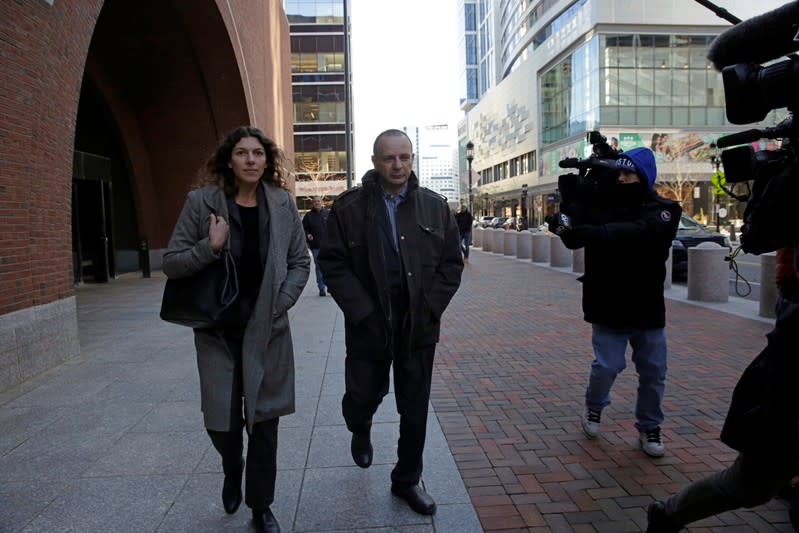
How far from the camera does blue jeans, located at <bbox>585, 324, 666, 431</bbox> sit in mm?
3873

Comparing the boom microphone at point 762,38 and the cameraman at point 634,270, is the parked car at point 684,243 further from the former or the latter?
the boom microphone at point 762,38

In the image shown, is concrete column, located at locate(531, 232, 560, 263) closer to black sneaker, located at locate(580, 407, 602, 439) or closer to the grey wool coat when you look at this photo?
black sneaker, located at locate(580, 407, 602, 439)

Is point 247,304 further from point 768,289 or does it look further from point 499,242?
point 499,242

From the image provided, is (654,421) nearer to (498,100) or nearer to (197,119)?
(197,119)

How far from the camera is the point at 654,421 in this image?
3.88 m

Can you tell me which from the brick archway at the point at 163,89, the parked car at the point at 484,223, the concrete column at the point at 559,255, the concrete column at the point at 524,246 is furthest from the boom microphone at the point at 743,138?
the parked car at the point at 484,223

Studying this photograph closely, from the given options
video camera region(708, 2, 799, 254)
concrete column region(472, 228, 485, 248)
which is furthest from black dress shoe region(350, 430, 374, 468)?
concrete column region(472, 228, 485, 248)

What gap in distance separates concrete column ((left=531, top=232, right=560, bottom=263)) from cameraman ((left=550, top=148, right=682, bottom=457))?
16.1 meters

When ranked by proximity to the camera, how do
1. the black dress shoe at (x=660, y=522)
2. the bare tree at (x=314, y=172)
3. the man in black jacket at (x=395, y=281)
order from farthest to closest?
the bare tree at (x=314, y=172), the man in black jacket at (x=395, y=281), the black dress shoe at (x=660, y=522)

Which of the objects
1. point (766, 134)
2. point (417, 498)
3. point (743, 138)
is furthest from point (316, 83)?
point (766, 134)

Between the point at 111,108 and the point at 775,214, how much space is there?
1716cm

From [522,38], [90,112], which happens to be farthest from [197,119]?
[522,38]

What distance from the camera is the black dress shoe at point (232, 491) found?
10.5 ft

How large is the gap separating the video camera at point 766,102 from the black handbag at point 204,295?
→ 221cm
